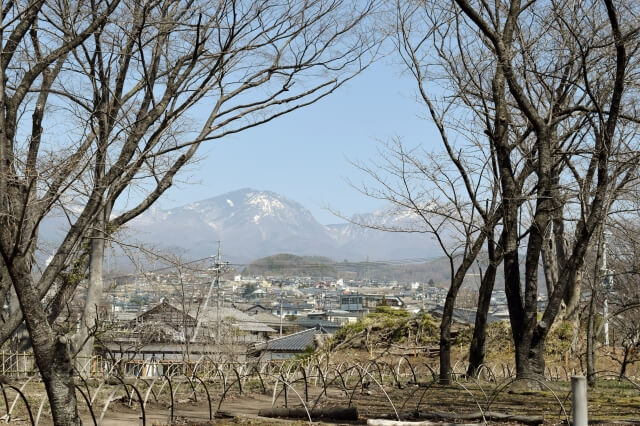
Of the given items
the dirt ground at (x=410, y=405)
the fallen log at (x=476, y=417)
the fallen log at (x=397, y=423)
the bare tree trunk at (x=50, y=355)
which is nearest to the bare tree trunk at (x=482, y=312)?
the dirt ground at (x=410, y=405)

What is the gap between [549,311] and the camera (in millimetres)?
12008

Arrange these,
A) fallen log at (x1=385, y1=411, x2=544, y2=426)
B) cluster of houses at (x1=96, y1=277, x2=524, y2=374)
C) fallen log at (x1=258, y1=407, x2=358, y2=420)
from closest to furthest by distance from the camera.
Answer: fallen log at (x1=385, y1=411, x2=544, y2=426), fallen log at (x1=258, y1=407, x2=358, y2=420), cluster of houses at (x1=96, y1=277, x2=524, y2=374)

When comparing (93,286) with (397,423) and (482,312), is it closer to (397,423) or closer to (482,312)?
(482,312)

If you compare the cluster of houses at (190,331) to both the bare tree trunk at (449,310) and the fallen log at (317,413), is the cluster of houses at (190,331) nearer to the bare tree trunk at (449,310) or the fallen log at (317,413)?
the fallen log at (317,413)

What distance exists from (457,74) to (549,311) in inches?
225

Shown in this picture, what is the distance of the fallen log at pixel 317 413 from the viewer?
851 centimetres

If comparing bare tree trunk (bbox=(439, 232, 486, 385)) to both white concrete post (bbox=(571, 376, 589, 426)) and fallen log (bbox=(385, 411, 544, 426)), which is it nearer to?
fallen log (bbox=(385, 411, 544, 426))

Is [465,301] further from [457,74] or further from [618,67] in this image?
[618,67]

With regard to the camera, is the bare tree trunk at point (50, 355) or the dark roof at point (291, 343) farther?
the dark roof at point (291, 343)

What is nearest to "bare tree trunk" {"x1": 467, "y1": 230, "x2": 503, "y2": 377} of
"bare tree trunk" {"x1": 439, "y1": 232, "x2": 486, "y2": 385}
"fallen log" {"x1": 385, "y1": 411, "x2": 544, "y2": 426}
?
"bare tree trunk" {"x1": 439, "y1": 232, "x2": 486, "y2": 385}

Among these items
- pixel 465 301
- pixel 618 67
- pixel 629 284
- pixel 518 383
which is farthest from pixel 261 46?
pixel 465 301

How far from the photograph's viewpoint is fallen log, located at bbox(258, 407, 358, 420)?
335 inches

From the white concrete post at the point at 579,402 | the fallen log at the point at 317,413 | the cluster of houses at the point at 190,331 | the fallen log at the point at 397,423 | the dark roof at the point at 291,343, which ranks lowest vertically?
the dark roof at the point at 291,343

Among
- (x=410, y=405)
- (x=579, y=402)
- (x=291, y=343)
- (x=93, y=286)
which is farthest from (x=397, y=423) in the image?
(x=291, y=343)
